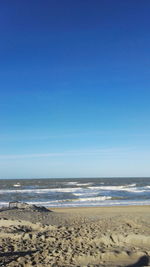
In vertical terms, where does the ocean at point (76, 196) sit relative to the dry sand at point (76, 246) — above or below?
below

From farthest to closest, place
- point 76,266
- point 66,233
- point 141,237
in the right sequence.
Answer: point 66,233 < point 141,237 < point 76,266

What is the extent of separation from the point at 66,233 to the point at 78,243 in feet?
5.19

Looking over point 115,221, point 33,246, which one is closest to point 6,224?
point 33,246

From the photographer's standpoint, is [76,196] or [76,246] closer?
[76,246]

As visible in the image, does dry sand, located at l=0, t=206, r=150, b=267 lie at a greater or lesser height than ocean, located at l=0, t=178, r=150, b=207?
greater

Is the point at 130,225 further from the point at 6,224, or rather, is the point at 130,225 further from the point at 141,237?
the point at 6,224

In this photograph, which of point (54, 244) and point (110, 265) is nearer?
point (110, 265)

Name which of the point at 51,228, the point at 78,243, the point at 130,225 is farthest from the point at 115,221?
the point at 78,243

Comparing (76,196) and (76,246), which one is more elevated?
(76,246)

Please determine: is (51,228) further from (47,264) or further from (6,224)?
(47,264)

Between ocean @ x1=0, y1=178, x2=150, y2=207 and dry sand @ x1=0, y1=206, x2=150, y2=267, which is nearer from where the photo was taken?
dry sand @ x1=0, y1=206, x2=150, y2=267

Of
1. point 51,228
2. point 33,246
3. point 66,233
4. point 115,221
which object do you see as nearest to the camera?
point 33,246

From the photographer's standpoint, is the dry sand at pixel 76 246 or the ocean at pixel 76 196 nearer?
the dry sand at pixel 76 246

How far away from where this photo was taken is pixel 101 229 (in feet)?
34.8
